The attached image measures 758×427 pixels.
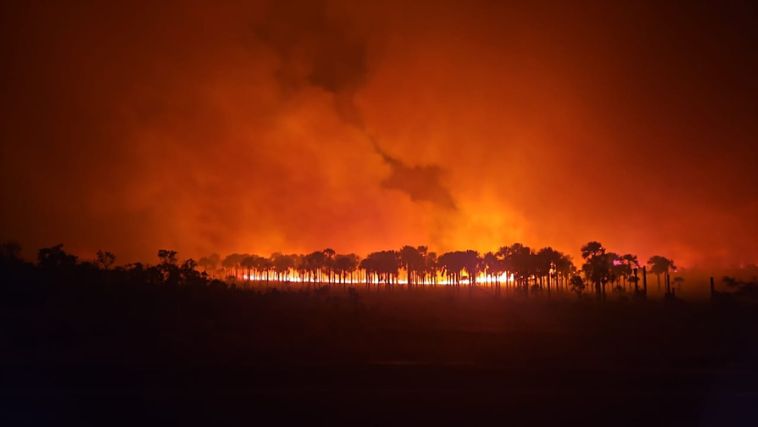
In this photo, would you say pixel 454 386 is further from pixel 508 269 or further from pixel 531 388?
pixel 508 269

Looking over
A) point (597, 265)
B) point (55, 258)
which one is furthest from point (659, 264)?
point (55, 258)

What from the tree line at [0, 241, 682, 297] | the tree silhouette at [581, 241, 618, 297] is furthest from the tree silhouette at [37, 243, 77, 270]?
the tree silhouette at [581, 241, 618, 297]

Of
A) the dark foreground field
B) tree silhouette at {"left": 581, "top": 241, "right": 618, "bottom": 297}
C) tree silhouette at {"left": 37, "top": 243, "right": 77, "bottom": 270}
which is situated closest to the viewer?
the dark foreground field

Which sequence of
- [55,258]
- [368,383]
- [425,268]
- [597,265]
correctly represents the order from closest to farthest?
[368,383], [55,258], [597,265], [425,268]

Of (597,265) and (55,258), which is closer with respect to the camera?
(55,258)

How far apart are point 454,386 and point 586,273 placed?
2124 inches

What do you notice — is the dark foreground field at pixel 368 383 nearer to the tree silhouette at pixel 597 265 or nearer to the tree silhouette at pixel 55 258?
the tree silhouette at pixel 55 258

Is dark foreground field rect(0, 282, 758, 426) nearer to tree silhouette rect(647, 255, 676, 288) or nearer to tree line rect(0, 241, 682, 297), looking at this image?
tree line rect(0, 241, 682, 297)

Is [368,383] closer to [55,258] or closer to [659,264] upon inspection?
[55,258]

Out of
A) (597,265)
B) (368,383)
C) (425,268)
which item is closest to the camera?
(368,383)

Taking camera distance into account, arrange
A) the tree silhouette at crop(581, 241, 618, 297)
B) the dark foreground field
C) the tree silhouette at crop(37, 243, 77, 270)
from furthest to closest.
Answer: the tree silhouette at crop(581, 241, 618, 297)
the tree silhouette at crop(37, 243, 77, 270)
the dark foreground field

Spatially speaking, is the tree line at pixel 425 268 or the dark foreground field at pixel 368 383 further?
the tree line at pixel 425 268

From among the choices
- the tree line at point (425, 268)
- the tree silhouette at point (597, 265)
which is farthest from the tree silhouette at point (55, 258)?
the tree silhouette at point (597, 265)

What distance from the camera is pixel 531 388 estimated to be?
347 inches
